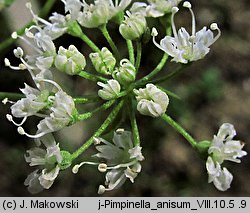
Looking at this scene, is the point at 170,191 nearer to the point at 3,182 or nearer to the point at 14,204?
A: the point at 3,182

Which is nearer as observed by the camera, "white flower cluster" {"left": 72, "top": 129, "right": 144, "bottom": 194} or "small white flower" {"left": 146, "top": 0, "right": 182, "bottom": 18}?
"white flower cluster" {"left": 72, "top": 129, "right": 144, "bottom": 194}

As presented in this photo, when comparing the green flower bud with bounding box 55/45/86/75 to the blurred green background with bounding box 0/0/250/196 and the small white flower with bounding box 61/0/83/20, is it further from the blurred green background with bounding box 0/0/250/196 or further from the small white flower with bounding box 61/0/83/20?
the blurred green background with bounding box 0/0/250/196

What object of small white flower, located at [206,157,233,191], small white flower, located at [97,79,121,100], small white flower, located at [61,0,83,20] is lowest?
small white flower, located at [206,157,233,191]

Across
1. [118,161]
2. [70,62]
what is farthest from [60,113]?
[118,161]

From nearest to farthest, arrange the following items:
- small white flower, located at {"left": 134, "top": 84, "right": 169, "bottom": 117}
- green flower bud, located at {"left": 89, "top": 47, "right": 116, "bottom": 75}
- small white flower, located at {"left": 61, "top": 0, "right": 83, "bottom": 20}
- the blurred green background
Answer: small white flower, located at {"left": 134, "top": 84, "right": 169, "bottom": 117}
green flower bud, located at {"left": 89, "top": 47, "right": 116, "bottom": 75}
small white flower, located at {"left": 61, "top": 0, "right": 83, "bottom": 20}
the blurred green background

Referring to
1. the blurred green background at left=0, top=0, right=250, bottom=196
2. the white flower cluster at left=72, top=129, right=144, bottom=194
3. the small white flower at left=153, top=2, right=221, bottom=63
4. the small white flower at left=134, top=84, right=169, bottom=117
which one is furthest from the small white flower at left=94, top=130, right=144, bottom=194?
the blurred green background at left=0, top=0, right=250, bottom=196

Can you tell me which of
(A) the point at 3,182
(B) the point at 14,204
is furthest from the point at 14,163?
(B) the point at 14,204
